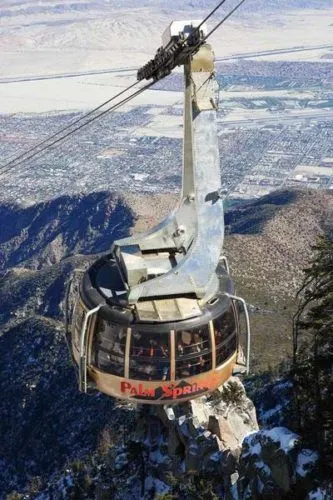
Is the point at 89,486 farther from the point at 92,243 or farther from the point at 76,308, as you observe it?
the point at 92,243

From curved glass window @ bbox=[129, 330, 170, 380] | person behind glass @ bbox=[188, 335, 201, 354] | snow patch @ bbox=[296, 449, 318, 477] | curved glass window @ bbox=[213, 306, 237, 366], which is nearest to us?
curved glass window @ bbox=[129, 330, 170, 380]

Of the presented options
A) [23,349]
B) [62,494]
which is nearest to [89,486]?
[62,494]

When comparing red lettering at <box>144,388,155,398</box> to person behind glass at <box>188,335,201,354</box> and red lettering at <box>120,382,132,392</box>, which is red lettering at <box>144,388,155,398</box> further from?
person behind glass at <box>188,335,201,354</box>

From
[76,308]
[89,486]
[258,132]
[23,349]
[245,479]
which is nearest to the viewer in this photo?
[76,308]

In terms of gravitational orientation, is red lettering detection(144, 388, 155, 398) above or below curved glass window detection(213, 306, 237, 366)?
below

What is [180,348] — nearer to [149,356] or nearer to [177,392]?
[149,356]

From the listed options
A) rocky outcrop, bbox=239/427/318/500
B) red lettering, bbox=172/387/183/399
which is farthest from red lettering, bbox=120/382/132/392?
rocky outcrop, bbox=239/427/318/500

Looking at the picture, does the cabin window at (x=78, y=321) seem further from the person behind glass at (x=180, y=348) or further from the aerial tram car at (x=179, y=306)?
the person behind glass at (x=180, y=348)

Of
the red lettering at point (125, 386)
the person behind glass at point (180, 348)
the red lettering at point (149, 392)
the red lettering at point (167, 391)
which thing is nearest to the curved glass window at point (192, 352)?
the person behind glass at point (180, 348)
